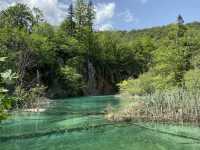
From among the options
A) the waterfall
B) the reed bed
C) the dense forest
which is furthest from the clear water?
the waterfall

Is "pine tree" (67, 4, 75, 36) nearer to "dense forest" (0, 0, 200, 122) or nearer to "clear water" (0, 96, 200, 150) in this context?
"dense forest" (0, 0, 200, 122)

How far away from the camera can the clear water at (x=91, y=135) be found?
16.5 meters

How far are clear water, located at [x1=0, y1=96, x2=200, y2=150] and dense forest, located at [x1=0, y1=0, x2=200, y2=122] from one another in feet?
26.1

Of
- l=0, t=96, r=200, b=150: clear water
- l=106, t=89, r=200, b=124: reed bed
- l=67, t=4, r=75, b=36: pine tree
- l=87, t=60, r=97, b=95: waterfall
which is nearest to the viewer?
l=0, t=96, r=200, b=150: clear water

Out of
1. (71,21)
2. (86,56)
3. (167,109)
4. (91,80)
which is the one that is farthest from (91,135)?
(71,21)

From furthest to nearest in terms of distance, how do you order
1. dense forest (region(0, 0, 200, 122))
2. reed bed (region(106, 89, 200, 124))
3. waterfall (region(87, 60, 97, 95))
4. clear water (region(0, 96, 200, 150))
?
waterfall (region(87, 60, 97, 95))
dense forest (region(0, 0, 200, 122))
reed bed (region(106, 89, 200, 124))
clear water (region(0, 96, 200, 150))

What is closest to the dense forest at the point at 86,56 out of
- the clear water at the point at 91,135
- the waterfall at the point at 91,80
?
the waterfall at the point at 91,80

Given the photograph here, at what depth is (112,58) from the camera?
7881 centimetres

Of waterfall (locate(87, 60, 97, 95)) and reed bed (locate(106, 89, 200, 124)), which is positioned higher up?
waterfall (locate(87, 60, 97, 95))

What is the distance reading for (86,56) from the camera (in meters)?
73.3

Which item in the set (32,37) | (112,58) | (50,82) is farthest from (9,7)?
(112,58)

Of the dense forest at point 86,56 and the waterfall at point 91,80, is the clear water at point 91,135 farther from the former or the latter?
the waterfall at point 91,80

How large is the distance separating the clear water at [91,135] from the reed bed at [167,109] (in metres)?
1.12

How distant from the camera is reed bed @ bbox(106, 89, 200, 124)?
2231 centimetres
